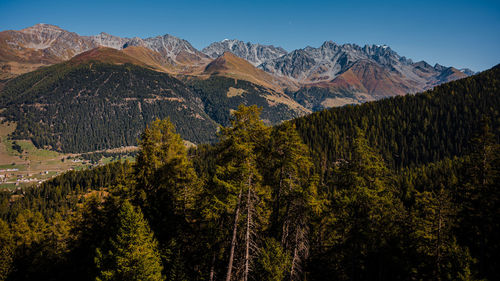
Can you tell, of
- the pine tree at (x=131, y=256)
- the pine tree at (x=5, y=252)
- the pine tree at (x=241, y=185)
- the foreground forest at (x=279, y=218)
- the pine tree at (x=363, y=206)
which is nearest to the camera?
the pine tree at (x=241, y=185)

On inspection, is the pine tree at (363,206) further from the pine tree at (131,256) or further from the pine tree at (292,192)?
the pine tree at (131,256)

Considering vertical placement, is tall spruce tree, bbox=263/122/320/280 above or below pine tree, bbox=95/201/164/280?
above

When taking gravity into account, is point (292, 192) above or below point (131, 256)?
above

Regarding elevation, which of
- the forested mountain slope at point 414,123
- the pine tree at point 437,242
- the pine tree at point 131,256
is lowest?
the pine tree at point 131,256

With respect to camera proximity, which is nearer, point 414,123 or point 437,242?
point 437,242

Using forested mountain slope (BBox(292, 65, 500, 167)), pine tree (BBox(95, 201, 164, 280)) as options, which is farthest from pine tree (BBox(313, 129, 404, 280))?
forested mountain slope (BBox(292, 65, 500, 167))

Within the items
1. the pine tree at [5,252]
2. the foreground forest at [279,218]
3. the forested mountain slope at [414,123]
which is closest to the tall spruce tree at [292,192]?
the foreground forest at [279,218]

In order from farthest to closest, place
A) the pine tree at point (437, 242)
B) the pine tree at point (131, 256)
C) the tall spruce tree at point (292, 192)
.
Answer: the tall spruce tree at point (292, 192), the pine tree at point (131, 256), the pine tree at point (437, 242)

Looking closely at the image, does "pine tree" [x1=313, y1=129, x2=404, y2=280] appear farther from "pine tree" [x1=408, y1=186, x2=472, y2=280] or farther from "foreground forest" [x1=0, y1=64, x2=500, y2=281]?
"pine tree" [x1=408, y1=186, x2=472, y2=280]

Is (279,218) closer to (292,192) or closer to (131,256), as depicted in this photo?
(292,192)

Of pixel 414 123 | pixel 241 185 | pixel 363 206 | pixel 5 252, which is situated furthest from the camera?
pixel 414 123

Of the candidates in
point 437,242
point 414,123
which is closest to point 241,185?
point 437,242

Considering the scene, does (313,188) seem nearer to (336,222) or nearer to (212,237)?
(336,222)

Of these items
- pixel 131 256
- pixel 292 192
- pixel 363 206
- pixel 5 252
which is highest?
pixel 292 192
